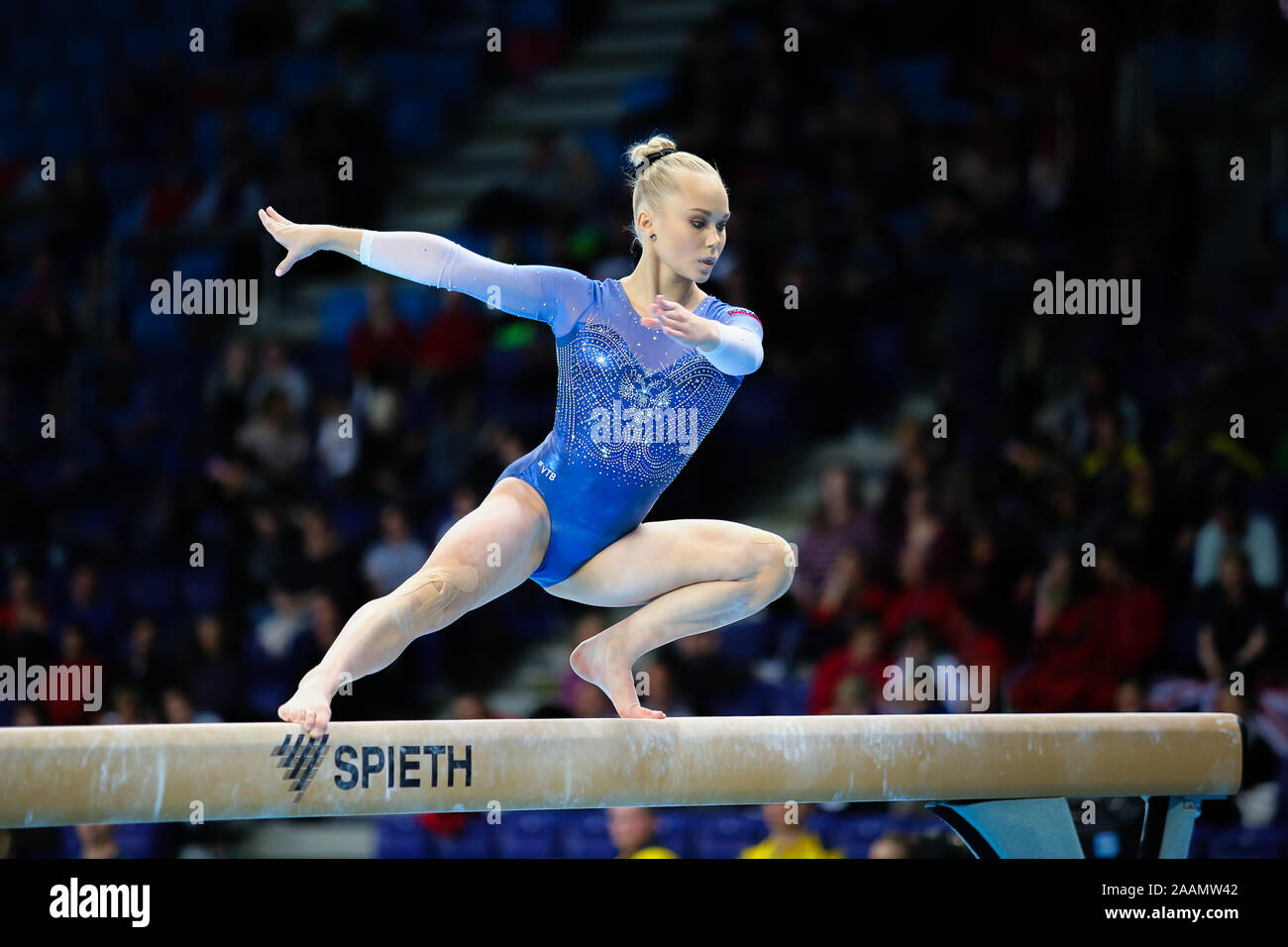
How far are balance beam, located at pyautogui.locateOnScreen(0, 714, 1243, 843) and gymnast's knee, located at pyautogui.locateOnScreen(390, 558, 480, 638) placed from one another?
0.24 m

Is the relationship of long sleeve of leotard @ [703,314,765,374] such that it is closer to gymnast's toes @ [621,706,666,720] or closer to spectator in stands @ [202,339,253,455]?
gymnast's toes @ [621,706,666,720]

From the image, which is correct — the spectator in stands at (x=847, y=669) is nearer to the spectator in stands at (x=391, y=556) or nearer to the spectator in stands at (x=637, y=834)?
the spectator in stands at (x=637, y=834)

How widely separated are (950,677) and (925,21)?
4.44 m

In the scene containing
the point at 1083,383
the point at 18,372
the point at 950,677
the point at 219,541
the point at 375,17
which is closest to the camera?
the point at 950,677

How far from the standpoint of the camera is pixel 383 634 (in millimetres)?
3400

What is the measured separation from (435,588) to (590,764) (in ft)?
1.80

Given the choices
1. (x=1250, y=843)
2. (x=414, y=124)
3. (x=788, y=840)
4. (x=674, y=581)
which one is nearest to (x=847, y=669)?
(x=788, y=840)

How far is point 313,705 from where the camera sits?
325 cm

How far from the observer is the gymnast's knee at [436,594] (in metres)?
3.48

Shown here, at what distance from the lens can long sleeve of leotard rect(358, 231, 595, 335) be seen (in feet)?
11.9

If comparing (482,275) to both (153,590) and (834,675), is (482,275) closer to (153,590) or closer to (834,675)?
(834,675)

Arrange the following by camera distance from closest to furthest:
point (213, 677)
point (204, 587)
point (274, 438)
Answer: point (213, 677) < point (204, 587) < point (274, 438)

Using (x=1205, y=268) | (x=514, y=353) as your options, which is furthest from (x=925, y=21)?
(x=514, y=353)
